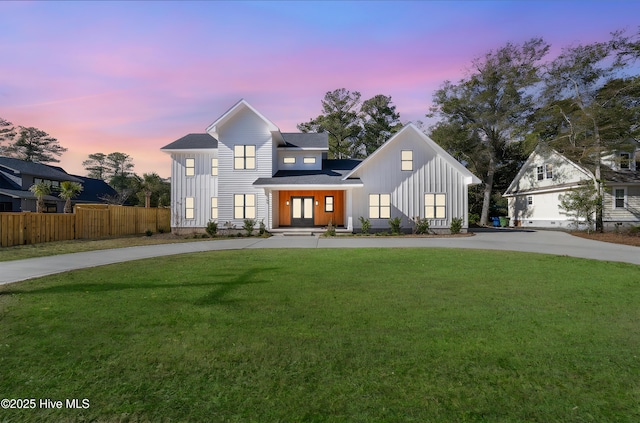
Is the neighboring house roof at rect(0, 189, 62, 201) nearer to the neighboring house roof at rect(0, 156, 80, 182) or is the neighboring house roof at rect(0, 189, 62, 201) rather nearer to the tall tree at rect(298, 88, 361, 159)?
the neighboring house roof at rect(0, 156, 80, 182)

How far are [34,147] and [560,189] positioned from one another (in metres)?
66.4

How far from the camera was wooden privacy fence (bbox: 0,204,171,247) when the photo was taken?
51.1 ft

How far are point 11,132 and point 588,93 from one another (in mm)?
67439

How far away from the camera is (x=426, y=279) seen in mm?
7508

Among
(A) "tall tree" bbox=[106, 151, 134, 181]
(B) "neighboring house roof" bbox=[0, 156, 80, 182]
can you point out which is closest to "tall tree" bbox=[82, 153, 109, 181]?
(A) "tall tree" bbox=[106, 151, 134, 181]

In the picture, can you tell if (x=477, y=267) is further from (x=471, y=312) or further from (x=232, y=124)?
(x=232, y=124)

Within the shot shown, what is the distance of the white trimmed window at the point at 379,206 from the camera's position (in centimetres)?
2134

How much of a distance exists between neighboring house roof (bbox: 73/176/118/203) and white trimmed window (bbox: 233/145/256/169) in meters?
25.3

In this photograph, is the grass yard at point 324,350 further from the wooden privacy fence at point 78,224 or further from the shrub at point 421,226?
the shrub at point 421,226

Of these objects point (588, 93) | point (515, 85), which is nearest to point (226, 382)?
point (588, 93)

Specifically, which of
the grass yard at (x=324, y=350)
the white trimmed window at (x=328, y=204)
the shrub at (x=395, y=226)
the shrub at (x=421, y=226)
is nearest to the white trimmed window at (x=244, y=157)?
the white trimmed window at (x=328, y=204)

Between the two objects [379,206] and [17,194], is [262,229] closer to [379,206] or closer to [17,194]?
[379,206]

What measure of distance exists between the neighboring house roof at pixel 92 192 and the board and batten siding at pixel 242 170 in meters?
24.6

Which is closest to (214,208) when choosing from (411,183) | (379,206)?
(379,206)
